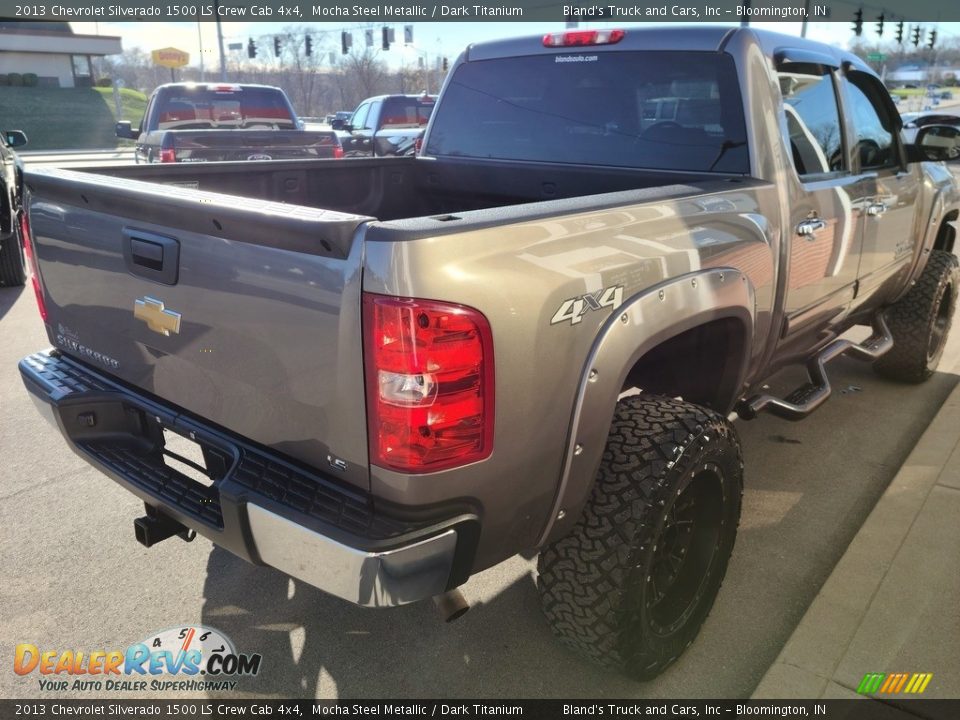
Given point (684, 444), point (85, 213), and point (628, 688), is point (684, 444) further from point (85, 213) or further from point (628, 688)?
point (85, 213)

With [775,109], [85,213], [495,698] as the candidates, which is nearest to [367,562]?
[495,698]

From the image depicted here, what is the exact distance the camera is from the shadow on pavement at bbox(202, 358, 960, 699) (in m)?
2.47

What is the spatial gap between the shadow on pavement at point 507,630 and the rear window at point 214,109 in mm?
8883

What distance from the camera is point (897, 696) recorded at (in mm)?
2344

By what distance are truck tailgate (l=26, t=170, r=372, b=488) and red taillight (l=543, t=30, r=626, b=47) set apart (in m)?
1.94

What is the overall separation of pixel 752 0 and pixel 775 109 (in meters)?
18.8

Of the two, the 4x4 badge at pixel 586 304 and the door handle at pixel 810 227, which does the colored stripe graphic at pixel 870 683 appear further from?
the door handle at pixel 810 227

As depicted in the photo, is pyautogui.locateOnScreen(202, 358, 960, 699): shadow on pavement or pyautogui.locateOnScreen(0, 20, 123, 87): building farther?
pyautogui.locateOnScreen(0, 20, 123, 87): building

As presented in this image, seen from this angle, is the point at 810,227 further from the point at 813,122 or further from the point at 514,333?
the point at 514,333

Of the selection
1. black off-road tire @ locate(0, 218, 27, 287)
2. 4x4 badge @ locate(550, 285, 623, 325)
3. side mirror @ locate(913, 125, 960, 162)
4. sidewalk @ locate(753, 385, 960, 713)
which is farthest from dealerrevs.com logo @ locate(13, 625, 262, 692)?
black off-road tire @ locate(0, 218, 27, 287)

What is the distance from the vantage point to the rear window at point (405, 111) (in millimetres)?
14562

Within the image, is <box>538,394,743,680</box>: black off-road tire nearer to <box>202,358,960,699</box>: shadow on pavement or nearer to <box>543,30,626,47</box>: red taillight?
<box>202,358,960,699</box>: shadow on pavement

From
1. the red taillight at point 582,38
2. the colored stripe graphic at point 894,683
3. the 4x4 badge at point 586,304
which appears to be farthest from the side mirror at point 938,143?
the 4x4 badge at point 586,304

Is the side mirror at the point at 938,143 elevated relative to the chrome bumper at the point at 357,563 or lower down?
elevated
